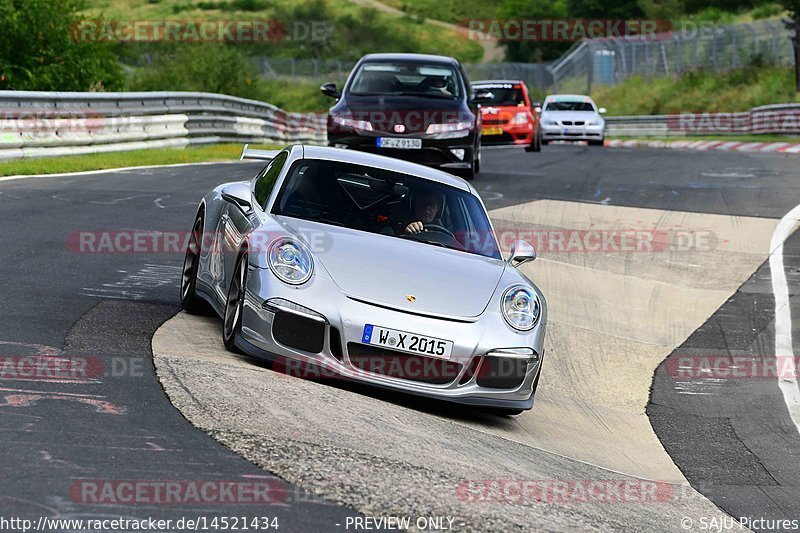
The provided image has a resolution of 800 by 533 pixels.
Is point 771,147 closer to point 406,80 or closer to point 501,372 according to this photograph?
point 406,80

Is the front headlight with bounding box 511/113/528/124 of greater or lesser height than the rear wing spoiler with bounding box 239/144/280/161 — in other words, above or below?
below

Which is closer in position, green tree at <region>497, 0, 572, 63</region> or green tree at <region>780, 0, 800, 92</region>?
green tree at <region>780, 0, 800, 92</region>

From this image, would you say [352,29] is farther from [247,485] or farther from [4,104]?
[247,485]

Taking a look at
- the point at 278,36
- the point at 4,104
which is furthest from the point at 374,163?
the point at 278,36

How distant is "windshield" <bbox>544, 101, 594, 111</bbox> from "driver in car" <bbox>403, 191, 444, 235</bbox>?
29072mm

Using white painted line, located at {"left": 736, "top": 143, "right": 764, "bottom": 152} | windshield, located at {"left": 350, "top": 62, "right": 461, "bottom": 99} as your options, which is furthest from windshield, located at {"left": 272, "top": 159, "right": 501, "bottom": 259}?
white painted line, located at {"left": 736, "top": 143, "right": 764, "bottom": 152}

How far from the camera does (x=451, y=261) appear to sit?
7.38 meters

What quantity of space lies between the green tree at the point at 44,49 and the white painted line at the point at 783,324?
1723cm

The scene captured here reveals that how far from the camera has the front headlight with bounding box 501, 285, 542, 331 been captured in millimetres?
6945

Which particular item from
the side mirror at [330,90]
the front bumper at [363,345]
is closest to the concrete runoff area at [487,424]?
the front bumper at [363,345]

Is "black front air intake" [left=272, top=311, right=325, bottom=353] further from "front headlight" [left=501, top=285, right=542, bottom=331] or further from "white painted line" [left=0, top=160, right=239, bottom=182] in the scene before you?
"white painted line" [left=0, top=160, right=239, bottom=182]

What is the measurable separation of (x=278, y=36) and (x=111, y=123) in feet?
228

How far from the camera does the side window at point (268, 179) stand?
7.96 metres

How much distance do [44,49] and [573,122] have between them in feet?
48.2
